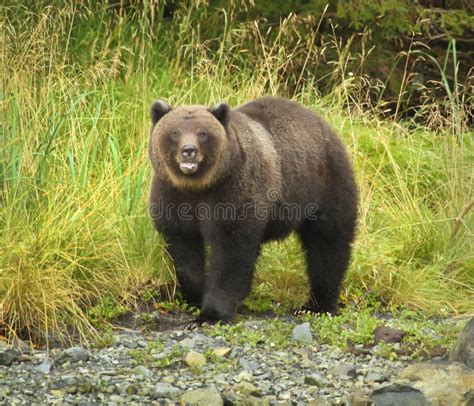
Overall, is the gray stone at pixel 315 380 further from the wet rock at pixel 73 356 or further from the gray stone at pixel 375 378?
the wet rock at pixel 73 356

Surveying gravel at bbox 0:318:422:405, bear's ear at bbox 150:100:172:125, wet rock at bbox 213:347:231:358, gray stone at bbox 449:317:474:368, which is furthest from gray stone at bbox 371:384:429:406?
bear's ear at bbox 150:100:172:125

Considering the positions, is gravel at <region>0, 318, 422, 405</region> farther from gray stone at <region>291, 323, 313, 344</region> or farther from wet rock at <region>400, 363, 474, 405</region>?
wet rock at <region>400, 363, 474, 405</region>

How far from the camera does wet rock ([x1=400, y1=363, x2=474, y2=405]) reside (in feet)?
17.6

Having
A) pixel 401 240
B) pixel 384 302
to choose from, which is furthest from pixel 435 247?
pixel 384 302

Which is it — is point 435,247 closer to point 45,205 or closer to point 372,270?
point 372,270

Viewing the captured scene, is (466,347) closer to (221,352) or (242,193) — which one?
(221,352)

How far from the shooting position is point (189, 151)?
6652 mm

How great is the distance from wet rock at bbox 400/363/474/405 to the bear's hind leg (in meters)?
2.07

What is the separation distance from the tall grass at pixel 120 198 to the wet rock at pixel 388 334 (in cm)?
99

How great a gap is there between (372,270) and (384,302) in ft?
1.08

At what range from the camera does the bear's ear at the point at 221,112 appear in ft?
22.6

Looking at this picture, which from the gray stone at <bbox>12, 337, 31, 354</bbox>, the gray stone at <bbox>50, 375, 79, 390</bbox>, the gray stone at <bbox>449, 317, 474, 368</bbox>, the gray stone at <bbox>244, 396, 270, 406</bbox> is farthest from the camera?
the gray stone at <bbox>12, 337, 31, 354</bbox>

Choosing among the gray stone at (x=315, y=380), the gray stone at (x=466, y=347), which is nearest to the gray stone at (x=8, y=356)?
the gray stone at (x=315, y=380)

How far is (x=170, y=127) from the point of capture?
22.3ft
